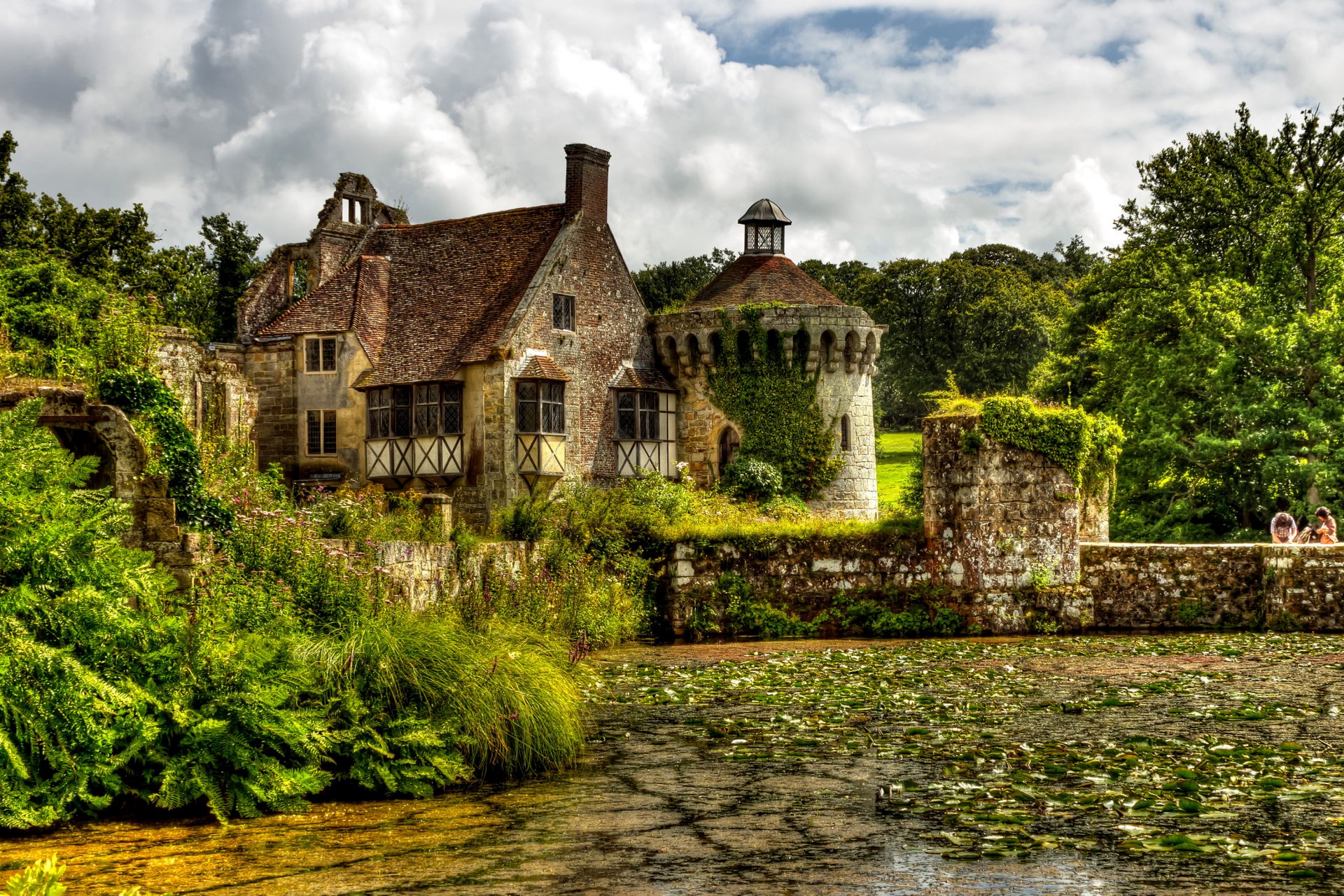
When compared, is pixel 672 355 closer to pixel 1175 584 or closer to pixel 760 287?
pixel 760 287

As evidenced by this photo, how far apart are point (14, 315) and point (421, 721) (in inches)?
348

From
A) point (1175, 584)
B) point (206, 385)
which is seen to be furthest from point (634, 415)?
point (1175, 584)

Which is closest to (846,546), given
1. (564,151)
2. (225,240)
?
(564,151)

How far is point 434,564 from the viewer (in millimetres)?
18016

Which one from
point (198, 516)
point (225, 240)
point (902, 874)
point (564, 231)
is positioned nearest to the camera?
point (902, 874)

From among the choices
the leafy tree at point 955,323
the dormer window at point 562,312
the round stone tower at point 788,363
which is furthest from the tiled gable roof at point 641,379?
the leafy tree at point 955,323

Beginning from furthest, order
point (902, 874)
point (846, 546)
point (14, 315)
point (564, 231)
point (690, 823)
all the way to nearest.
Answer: point (564, 231) < point (846, 546) < point (14, 315) < point (690, 823) < point (902, 874)

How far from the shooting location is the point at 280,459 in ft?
120

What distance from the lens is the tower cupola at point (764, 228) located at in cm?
4197

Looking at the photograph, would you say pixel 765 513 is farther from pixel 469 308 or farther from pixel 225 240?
pixel 225 240

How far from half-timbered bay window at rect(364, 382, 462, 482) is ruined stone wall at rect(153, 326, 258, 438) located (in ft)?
10.6

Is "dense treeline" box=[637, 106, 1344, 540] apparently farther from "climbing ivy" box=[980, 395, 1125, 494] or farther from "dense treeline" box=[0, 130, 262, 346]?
"dense treeline" box=[0, 130, 262, 346]

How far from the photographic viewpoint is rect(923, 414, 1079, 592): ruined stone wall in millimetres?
21359

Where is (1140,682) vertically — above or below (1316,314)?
below
